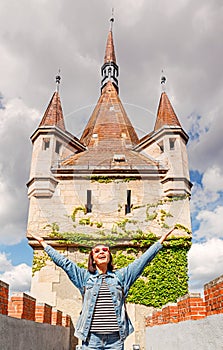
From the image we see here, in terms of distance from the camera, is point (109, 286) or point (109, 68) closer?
point (109, 286)

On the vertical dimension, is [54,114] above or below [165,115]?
below

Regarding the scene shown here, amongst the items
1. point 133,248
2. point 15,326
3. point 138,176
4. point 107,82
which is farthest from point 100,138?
point 15,326

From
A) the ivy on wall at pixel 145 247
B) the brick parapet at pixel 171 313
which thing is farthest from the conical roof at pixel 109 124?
the brick parapet at pixel 171 313

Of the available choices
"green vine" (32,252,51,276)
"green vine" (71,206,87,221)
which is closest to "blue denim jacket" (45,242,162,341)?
"green vine" (32,252,51,276)

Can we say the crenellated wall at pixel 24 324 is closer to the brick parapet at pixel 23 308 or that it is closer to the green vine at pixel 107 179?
the brick parapet at pixel 23 308

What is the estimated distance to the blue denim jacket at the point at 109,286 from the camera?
7.45 feet

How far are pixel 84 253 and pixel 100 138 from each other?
6.52m

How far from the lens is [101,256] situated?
8.14 ft

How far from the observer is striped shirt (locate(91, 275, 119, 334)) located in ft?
7.36

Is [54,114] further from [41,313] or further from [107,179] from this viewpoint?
[41,313]

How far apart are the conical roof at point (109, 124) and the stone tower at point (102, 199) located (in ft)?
4.70

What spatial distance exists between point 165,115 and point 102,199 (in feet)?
18.1

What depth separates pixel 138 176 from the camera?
14.3 metres

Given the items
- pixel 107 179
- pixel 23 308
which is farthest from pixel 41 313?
pixel 107 179
